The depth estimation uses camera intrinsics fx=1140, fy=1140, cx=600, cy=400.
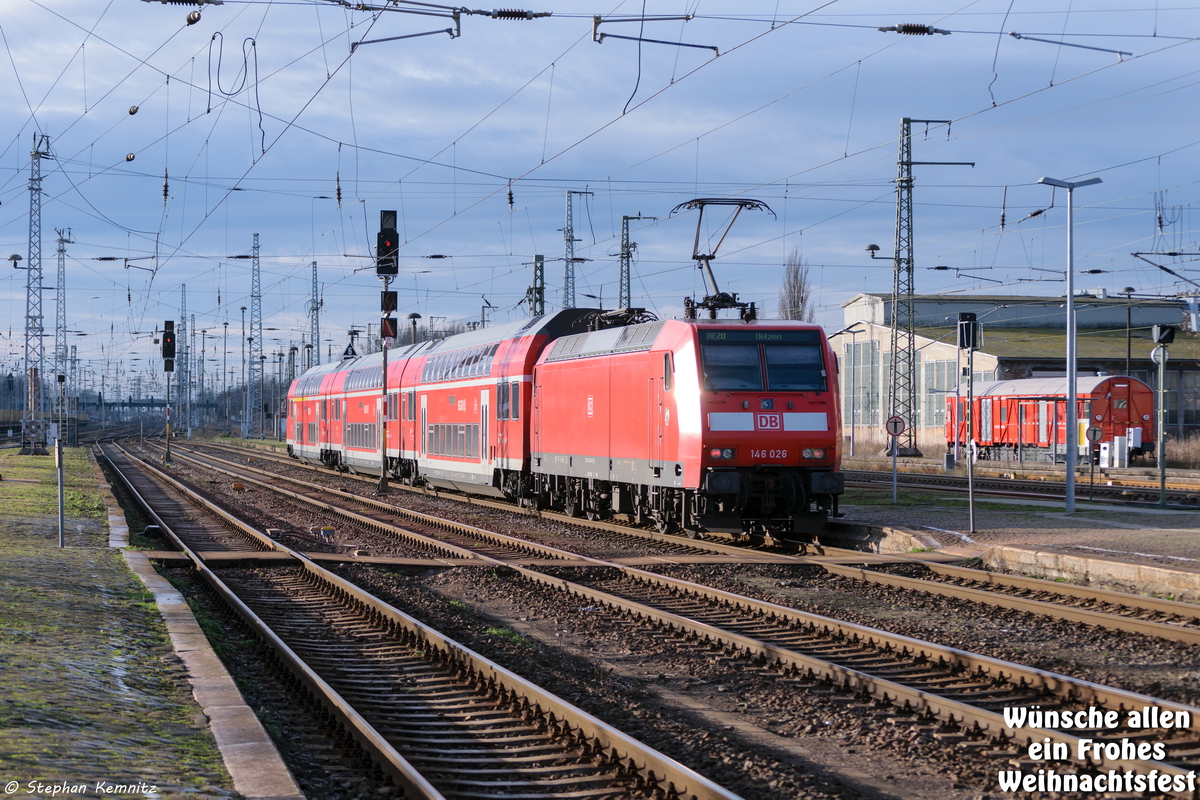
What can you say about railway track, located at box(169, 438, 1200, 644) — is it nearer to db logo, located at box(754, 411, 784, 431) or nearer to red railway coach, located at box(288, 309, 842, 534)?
red railway coach, located at box(288, 309, 842, 534)

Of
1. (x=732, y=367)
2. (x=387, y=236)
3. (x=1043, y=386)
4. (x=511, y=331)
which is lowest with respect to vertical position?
(x=732, y=367)

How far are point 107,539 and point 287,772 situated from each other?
1522 centimetres

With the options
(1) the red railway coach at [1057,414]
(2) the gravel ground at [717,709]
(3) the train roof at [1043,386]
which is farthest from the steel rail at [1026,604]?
(3) the train roof at [1043,386]

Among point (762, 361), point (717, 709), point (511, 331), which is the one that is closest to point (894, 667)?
point (717, 709)

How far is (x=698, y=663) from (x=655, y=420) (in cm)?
932

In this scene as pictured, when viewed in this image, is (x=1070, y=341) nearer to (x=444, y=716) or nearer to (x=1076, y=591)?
(x=1076, y=591)

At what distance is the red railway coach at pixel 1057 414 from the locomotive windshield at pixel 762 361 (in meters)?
25.4

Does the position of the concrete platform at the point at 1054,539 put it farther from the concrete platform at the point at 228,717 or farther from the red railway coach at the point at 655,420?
the concrete platform at the point at 228,717

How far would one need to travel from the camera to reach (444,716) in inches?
336

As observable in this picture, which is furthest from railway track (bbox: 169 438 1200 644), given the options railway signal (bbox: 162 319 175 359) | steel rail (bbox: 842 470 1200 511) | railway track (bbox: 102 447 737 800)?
railway signal (bbox: 162 319 175 359)

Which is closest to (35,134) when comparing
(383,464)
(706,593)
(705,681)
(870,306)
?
(383,464)

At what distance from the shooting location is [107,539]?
1980cm

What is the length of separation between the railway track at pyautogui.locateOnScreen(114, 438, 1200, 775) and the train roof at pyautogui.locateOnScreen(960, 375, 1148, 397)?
34.3 meters

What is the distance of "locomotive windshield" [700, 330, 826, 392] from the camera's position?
1798cm
